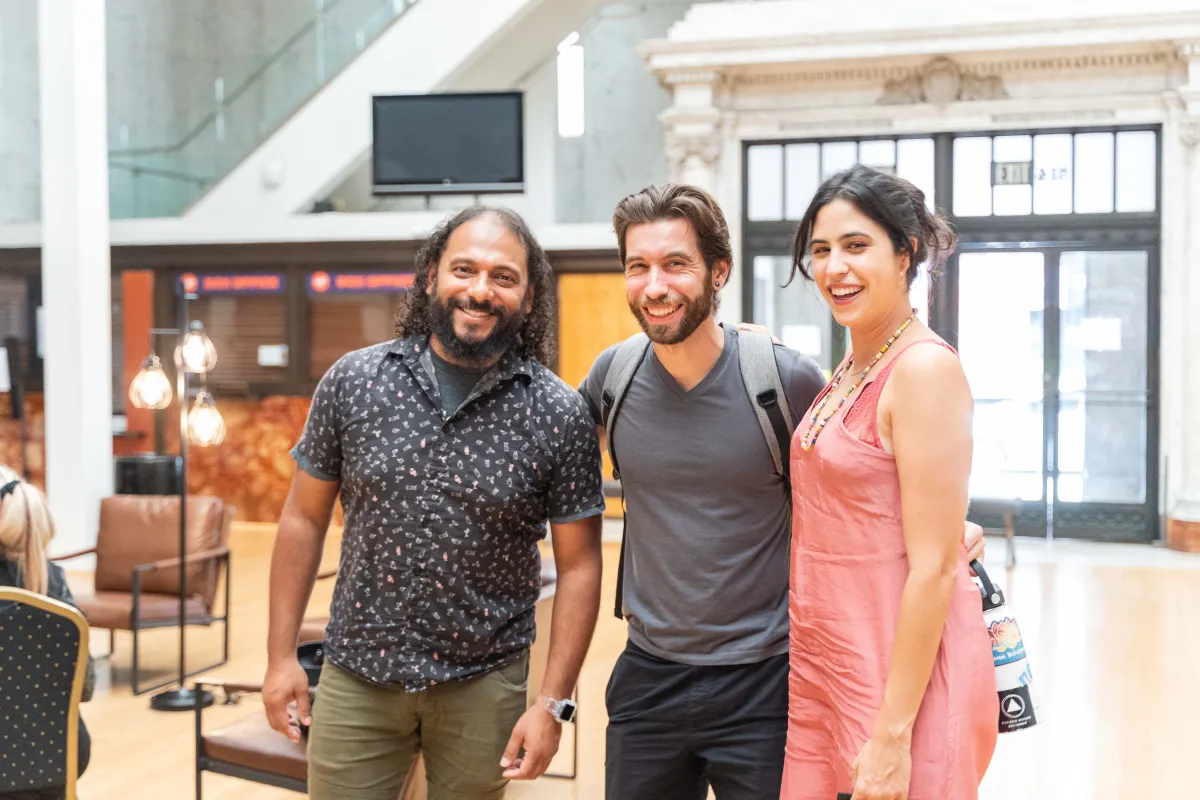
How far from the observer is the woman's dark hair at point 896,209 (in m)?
1.75

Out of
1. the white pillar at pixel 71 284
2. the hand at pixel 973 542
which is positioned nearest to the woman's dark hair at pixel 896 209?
the hand at pixel 973 542

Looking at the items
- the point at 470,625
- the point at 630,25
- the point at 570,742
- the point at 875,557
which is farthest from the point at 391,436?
the point at 630,25

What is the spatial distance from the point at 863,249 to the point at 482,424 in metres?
0.76

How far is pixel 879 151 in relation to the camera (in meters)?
10.1

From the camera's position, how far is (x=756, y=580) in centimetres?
201

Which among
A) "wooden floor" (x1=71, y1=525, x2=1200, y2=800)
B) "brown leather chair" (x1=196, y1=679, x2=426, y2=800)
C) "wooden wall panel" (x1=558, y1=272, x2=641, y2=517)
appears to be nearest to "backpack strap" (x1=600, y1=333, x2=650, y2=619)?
"brown leather chair" (x1=196, y1=679, x2=426, y2=800)

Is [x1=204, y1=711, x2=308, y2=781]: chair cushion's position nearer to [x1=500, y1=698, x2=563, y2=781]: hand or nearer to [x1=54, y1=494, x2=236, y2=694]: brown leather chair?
[x1=500, y1=698, x2=563, y2=781]: hand

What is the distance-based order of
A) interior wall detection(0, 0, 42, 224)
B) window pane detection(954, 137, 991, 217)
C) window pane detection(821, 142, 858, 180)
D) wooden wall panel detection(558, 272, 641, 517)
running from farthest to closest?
interior wall detection(0, 0, 42, 224) < wooden wall panel detection(558, 272, 641, 517) < window pane detection(821, 142, 858, 180) < window pane detection(954, 137, 991, 217)

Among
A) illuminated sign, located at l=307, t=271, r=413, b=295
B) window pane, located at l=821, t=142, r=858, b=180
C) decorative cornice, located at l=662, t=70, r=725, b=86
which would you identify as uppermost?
decorative cornice, located at l=662, t=70, r=725, b=86

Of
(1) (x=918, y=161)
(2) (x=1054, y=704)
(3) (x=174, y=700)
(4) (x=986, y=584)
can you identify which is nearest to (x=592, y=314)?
(1) (x=918, y=161)

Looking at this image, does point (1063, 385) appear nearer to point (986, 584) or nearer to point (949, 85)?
point (949, 85)

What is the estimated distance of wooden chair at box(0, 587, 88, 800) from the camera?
277 centimetres

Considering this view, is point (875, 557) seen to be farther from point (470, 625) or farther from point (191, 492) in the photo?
point (191, 492)

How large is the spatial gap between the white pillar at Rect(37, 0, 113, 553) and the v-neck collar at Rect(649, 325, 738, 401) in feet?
25.0
